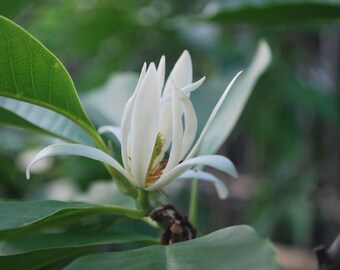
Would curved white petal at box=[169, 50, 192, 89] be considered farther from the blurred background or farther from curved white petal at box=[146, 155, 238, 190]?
the blurred background

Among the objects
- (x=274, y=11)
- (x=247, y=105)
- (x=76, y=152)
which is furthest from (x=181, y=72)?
(x=247, y=105)

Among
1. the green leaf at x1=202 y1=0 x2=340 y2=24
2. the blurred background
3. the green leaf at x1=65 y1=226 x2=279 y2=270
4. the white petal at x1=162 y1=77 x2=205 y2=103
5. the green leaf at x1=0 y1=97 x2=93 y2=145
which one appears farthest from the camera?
the blurred background

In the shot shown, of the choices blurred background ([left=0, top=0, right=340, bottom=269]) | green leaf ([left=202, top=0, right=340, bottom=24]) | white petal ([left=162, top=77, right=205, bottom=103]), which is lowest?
blurred background ([left=0, top=0, right=340, bottom=269])

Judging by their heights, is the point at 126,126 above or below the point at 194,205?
above

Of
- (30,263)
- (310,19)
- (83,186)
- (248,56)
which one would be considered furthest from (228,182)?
(30,263)

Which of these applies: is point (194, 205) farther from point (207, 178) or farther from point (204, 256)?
point (204, 256)

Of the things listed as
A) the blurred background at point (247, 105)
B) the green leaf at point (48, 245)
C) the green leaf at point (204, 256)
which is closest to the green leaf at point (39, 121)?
the green leaf at point (48, 245)

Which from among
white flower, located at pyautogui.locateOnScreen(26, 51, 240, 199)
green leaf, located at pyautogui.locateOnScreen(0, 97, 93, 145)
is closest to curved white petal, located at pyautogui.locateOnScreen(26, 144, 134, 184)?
white flower, located at pyautogui.locateOnScreen(26, 51, 240, 199)
